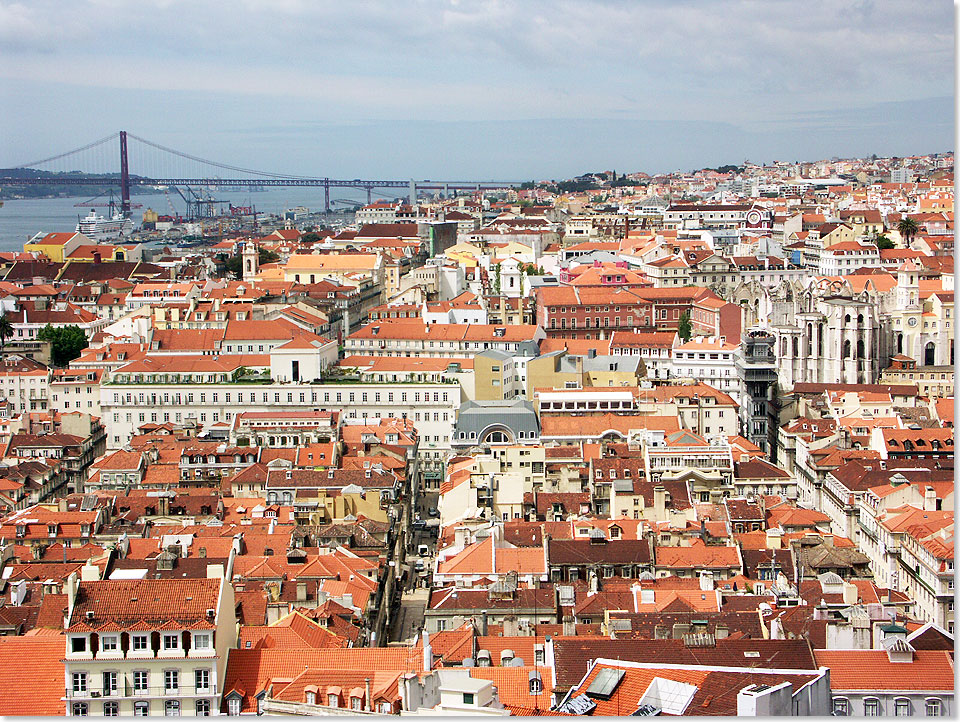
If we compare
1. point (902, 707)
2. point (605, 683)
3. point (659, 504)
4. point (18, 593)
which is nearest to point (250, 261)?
point (659, 504)

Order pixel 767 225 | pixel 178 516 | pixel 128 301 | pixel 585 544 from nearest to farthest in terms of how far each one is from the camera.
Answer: pixel 585 544
pixel 178 516
pixel 128 301
pixel 767 225

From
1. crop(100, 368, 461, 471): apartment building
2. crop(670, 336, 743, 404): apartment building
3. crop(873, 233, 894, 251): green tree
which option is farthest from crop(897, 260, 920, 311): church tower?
crop(873, 233, 894, 251): green tree

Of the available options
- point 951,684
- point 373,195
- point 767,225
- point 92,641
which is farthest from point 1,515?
point 373,195

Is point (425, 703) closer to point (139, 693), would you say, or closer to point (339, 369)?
point (139, 693)

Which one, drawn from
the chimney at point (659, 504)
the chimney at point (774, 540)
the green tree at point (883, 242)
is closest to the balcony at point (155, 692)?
the chimney at point (774, 540)

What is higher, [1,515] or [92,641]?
[92,641]
